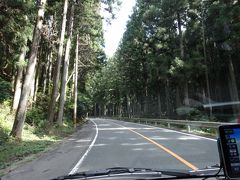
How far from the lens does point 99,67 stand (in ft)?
157

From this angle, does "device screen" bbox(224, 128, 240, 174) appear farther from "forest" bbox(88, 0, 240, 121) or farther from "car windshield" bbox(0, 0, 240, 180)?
"forest" bbox(88, 0, 240, 121)

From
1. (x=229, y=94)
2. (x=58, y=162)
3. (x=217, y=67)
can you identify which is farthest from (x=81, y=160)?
(x=229, y=94)

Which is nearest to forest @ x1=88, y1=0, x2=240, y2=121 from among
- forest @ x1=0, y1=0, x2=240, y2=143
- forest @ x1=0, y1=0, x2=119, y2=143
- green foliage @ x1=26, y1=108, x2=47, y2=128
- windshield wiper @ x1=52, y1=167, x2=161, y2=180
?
forest @ x1=0, y1=0, x2=240, y2=143

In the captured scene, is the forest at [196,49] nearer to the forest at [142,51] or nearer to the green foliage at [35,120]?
the forest at [142,51]

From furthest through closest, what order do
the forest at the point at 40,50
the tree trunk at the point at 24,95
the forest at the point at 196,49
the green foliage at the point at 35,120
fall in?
1. the forest at the point at 196,49
2. the green foliage at the point at 35,120
3. the forest at the point at 40,50
4. the tree trunk at the point at 24,95

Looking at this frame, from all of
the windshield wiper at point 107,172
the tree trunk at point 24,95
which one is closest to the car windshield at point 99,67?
the tree trunk at point 24,95

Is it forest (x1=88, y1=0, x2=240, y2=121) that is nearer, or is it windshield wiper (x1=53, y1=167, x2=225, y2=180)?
windshield wiper (x1=53, y1=167, x2=225, y2=180)

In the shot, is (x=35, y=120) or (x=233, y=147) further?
(x=35, y=120)

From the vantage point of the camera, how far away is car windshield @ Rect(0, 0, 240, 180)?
40.3 ft

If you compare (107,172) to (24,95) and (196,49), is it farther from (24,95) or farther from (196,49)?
(196,49)

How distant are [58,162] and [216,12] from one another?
2585cm

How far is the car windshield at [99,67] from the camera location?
1230 centimetres

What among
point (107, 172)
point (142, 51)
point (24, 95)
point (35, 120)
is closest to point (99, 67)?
point (142, 51)

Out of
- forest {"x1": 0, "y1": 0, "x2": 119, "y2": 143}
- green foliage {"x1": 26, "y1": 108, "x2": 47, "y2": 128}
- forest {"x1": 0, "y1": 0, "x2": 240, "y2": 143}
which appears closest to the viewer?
forest {"x1": 0, "y1": 0, "x2": 119, "y2": 143}
